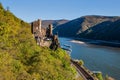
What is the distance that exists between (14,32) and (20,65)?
723 cm

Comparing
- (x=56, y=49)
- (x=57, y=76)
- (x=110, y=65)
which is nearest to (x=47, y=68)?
(x=57, y=76)

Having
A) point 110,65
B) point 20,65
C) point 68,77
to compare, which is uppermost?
point 20,65

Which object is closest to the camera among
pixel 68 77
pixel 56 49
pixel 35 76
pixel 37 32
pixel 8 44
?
pixel 35 76

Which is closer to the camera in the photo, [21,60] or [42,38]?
[21,60]

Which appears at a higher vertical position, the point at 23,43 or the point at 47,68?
the point at 23,43

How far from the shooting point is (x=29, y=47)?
36.4 m

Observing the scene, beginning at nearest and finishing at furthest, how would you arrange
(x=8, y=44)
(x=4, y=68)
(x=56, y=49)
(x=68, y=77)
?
(x=4, y=68) < (x=8, y=44) < (x=68, y=77) < (x=56, y=49)

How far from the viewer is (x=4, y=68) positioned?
24.2 meters

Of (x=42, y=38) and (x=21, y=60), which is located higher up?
(x=42, y=38)

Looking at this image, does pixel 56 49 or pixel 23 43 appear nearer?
pixel 23 43

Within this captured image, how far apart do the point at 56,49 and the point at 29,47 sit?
1459cm

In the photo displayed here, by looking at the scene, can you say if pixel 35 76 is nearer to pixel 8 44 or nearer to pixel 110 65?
pixel 8 44

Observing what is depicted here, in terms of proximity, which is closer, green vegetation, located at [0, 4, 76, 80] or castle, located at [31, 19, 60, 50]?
green vegetation, located at [0, 4, 76, 80]

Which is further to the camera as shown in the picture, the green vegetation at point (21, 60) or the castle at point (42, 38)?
the castle at point (42, 38)
